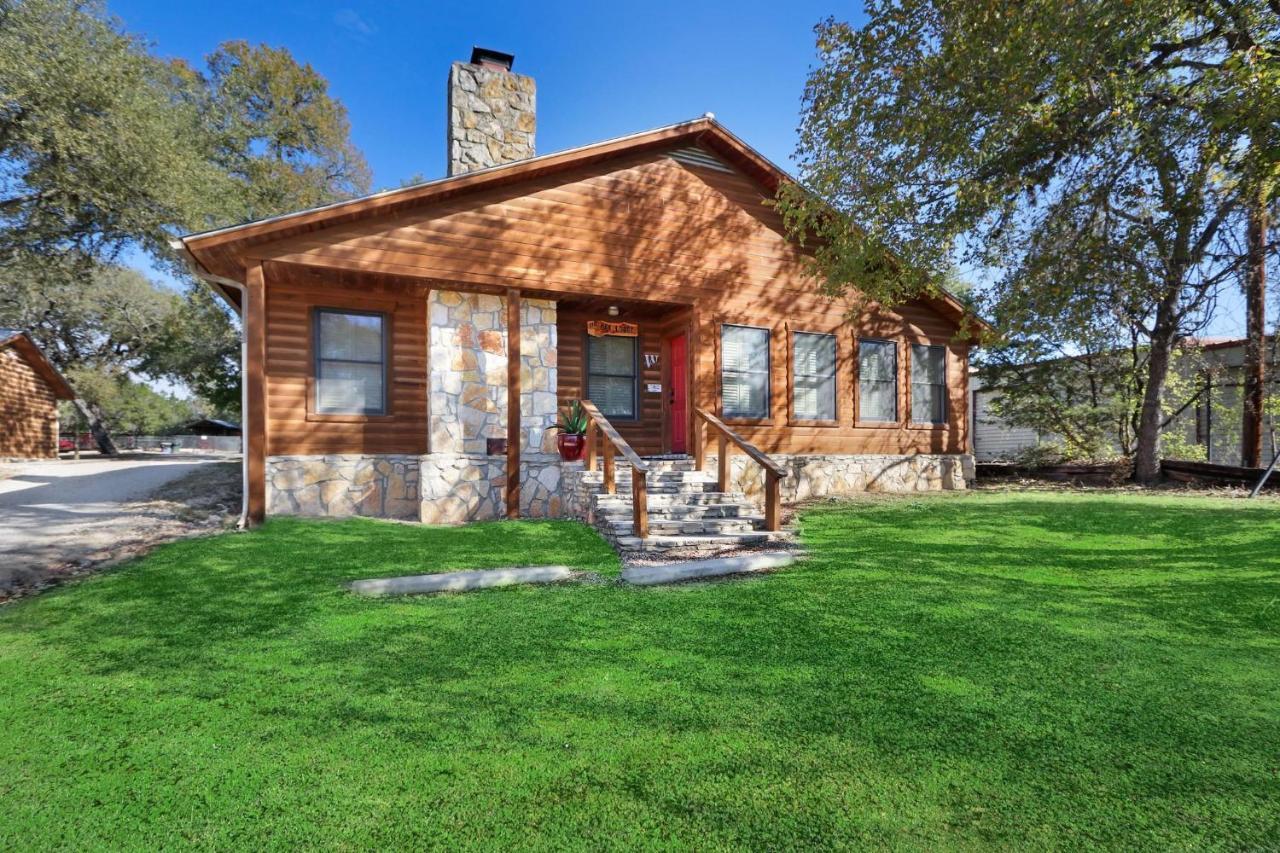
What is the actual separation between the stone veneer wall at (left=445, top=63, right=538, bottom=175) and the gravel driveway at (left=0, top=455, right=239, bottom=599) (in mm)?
6497

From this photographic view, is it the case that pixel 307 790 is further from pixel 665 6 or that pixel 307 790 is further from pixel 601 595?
pixel 665 6

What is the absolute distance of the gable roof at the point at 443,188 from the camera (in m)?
7.23

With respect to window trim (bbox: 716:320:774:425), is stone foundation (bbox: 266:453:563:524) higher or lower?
lower

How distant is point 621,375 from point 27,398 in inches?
948

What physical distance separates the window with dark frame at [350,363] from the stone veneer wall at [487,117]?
9.57 feet

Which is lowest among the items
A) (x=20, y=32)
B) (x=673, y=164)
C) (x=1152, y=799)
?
(x=1152, y=799)

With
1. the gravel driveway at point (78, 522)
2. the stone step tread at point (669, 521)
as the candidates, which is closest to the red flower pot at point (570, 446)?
the stone step tread at point (669, 521)

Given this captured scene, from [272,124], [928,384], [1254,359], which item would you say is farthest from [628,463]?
[272,124]

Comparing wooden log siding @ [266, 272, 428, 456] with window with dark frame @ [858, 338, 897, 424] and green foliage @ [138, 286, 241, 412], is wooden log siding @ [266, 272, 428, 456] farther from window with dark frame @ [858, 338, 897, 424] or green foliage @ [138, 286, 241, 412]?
green foliage @ [138, 286, 241, 412]

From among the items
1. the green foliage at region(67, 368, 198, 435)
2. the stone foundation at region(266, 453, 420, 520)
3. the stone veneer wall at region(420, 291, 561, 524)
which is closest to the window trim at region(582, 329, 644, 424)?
the stone veneer wall at region(420, 291, 561, 524)

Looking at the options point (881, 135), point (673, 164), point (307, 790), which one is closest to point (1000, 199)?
point (881, 135)

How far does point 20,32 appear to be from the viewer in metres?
12.5

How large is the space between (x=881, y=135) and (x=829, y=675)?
7005mm

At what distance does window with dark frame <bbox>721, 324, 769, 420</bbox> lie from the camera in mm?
10016
